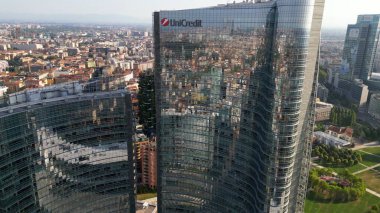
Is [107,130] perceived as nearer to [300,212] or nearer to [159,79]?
[159,79]

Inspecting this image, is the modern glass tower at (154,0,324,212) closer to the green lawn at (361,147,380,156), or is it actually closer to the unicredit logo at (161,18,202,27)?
the unicredit logo at (161,18,202,27)

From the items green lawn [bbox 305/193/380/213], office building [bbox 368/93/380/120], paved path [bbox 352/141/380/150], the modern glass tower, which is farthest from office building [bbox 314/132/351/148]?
the modern glass tower

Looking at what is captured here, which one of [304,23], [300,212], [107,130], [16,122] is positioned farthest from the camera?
[107,130]

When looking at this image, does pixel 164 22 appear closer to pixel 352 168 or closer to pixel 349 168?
pixel 349 168

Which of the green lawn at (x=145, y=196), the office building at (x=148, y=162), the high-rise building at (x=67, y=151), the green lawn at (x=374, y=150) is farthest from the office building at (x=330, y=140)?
the high-rise building at (x=67, y=151)

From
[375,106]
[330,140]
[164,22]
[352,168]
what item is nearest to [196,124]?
[164,22]

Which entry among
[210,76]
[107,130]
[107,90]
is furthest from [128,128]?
[210,76]

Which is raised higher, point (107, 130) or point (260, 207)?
point (107, 130)
